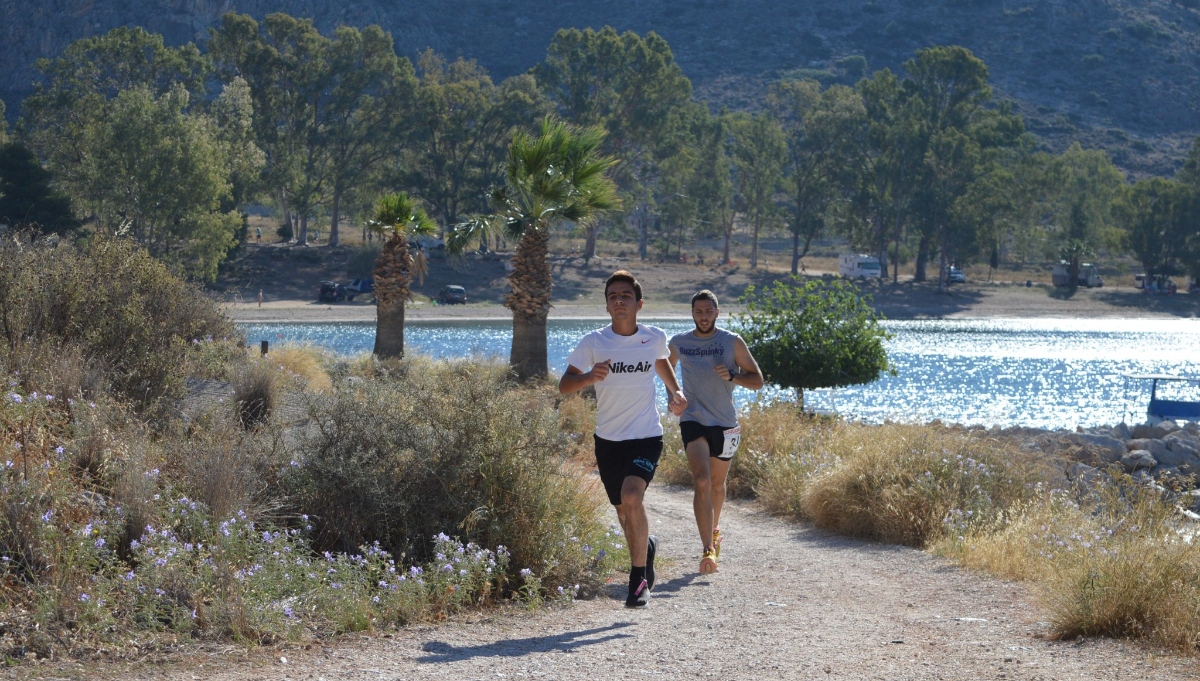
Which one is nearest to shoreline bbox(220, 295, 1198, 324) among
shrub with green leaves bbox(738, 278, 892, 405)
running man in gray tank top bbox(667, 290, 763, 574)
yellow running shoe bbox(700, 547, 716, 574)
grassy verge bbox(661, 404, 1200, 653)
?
shrub with green leaves bbox(738, 278, 892, 405)

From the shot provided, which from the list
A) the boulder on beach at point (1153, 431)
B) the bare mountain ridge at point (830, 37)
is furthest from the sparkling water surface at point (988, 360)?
the bare mountain ridge at point (830, 37)

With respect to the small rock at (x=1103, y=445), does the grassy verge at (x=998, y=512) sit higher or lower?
higher

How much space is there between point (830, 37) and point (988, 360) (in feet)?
369

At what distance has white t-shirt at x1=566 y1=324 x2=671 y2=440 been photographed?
6695 mm

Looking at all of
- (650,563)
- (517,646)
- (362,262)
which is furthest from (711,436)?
(362,262)

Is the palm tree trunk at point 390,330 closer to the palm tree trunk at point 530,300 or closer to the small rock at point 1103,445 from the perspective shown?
the palm tree trunk at point 530,300

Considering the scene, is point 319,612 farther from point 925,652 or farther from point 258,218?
point 258,218

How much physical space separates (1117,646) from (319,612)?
12.6 ft

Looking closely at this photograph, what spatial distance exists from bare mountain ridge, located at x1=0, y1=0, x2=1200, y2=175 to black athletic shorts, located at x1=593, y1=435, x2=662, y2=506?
121510mm

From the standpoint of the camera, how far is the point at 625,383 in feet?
22.0

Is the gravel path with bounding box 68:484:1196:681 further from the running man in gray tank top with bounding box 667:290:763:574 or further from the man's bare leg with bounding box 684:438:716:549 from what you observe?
the running man in gray tank top with bounding box 667:290:763:574

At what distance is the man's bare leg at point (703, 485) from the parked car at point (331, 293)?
55.3m

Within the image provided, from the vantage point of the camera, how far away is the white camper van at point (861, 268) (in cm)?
7775

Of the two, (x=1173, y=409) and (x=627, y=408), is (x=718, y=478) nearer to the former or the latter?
(x=627, y=408)
